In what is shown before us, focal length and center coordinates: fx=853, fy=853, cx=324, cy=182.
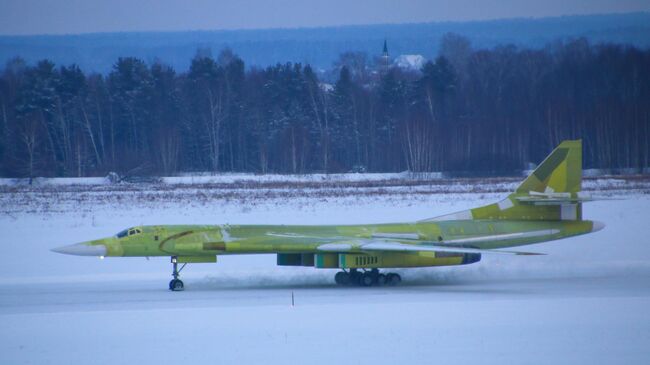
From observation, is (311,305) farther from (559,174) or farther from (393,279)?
(559,174)

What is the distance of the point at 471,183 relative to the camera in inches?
Answer: 1784

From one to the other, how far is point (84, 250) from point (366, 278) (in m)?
6.06

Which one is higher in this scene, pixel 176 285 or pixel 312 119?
pixel 312 119

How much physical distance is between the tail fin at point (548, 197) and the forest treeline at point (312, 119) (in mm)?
35127

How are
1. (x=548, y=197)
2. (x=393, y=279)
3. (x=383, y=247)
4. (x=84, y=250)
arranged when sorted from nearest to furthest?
(x=383, y=247), (x=84, y=250), (x=393, y=279), (x=548, y=197)

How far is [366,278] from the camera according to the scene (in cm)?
1878

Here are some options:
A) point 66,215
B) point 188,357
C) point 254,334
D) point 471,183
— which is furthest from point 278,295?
point 471,183

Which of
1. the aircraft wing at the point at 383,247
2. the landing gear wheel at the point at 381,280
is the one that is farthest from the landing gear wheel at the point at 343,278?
the aircraft wing at the point at 383,247

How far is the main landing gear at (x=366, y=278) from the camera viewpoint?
18812 millimetres

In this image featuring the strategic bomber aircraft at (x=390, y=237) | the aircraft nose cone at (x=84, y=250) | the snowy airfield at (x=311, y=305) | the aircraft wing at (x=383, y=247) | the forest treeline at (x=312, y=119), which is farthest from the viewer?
the forest treeline at (x=312, y=119)

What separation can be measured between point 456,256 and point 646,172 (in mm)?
39444

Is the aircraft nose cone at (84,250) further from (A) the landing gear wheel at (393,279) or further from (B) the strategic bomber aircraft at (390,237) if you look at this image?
(A) the landing gear wheel at (393,279)

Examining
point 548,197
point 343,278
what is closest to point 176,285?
point 343,278

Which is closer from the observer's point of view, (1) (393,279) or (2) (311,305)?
(2) (311,305)
